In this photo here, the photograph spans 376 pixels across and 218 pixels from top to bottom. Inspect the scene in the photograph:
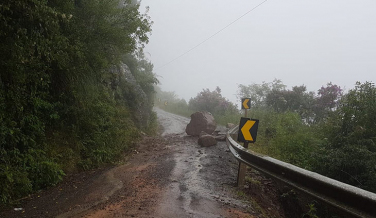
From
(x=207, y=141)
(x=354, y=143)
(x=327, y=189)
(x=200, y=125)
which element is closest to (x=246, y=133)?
(x=327, y=189)

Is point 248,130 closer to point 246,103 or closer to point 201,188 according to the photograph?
point 201,188

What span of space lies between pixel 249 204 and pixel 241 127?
1.86 meters

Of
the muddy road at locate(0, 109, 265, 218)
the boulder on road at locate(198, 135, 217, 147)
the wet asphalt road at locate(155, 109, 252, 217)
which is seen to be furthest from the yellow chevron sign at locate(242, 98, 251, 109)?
the muddy road at locate(0, 109, 265, 218)

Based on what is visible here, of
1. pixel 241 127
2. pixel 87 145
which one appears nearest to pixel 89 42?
pixel 87 145

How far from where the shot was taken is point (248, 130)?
5.56 metres

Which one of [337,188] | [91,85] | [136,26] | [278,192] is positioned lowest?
[278,192]

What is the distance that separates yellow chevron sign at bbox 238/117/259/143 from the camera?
18.0ft

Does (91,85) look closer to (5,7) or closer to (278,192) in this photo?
(5,7)

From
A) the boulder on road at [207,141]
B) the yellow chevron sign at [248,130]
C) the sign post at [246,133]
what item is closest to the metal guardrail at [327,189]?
the sign post at [246,133]

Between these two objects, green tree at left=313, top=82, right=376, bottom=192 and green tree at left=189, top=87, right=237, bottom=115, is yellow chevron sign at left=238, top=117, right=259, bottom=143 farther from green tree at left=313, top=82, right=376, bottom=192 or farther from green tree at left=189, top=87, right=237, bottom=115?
green tree at left=189, top=87, right=237, bottom=115

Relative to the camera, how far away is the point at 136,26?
890 centimetres

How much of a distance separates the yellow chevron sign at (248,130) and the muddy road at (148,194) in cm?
111

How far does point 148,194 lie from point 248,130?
2.63m

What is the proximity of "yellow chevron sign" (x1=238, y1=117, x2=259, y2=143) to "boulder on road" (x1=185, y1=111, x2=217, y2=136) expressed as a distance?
25.5 ft
